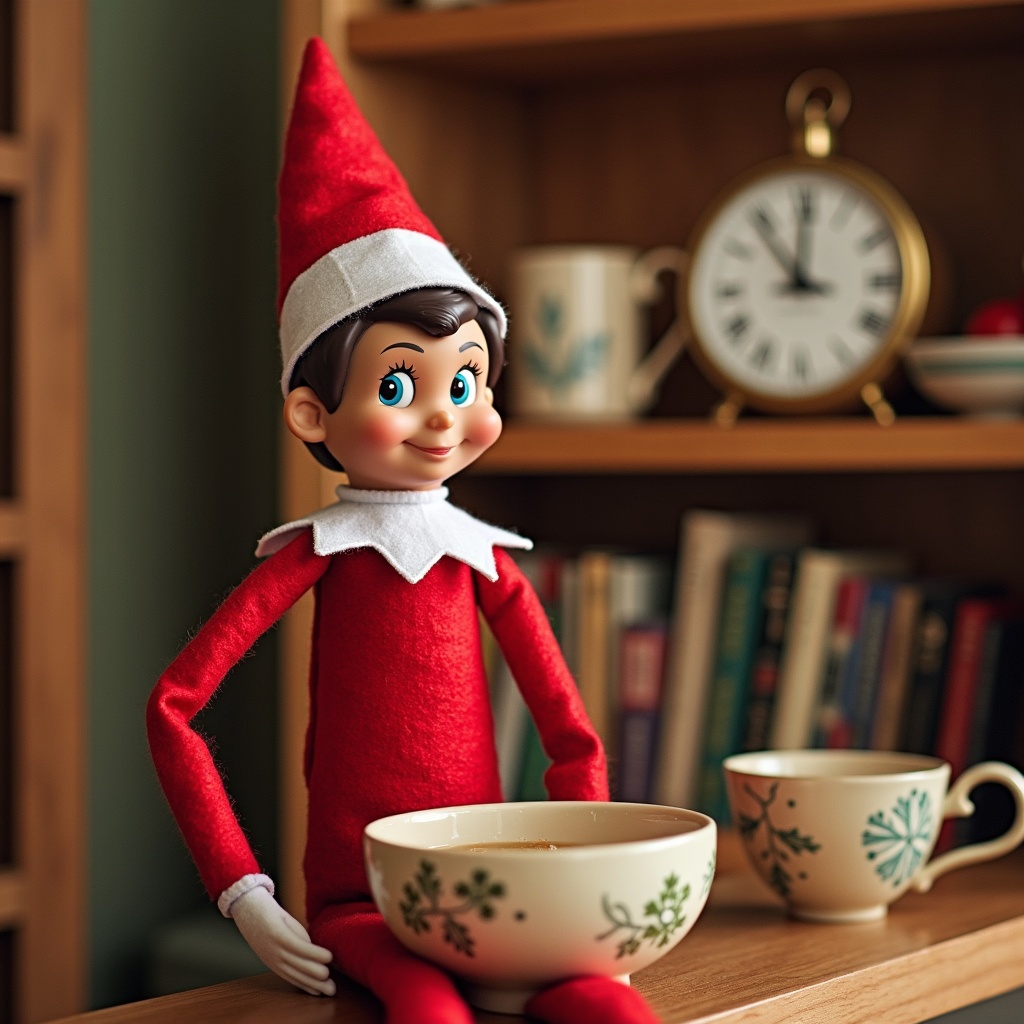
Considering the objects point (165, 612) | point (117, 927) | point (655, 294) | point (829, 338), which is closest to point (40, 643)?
point (165, 612)

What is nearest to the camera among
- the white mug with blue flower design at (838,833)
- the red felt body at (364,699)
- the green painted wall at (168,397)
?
the red felt body at (364,699)

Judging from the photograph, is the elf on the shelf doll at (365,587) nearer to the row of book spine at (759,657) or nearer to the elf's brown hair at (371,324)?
the elf's brown hair at (371,324)

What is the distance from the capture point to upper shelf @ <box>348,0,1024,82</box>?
1110 millimetres

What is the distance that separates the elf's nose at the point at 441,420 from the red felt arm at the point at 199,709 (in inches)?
3.7

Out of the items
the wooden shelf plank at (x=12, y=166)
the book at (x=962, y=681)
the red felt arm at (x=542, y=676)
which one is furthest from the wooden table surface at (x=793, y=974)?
the wooden shelf plank at (x=12, y=166)

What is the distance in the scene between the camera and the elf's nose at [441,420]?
27.3 inches

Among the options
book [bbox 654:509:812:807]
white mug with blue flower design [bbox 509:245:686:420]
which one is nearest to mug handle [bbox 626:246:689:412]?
white mug with blue flower design [bbox 509:245:686:420]

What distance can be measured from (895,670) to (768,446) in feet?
0.69

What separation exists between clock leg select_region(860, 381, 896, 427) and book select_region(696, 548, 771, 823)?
160 mm

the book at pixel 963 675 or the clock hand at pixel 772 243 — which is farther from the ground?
the clock hand at pixel 772 243

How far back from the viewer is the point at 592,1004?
58 cm

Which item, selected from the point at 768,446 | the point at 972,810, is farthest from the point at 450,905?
the point at 768,446

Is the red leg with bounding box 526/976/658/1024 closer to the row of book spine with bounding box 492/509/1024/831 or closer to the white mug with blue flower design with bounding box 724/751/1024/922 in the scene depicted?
the white mug with blue flower design with bounding box 724/751/1024/922

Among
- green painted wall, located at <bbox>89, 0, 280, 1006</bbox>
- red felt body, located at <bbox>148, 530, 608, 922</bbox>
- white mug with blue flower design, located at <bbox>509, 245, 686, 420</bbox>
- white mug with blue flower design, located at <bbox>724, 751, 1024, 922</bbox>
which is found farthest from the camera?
green painted wall, located at <bbox>89, 0, 280, 1006</bbox>
